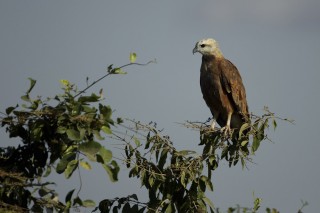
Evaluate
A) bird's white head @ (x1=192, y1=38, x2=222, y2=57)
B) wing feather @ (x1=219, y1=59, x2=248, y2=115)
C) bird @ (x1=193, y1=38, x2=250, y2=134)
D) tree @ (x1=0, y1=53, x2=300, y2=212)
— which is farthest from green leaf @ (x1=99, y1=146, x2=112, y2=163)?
bird's white head @ (x1=192, y1=38, x2=222, y2=57)

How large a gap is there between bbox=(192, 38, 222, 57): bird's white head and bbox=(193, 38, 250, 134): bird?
24 cm

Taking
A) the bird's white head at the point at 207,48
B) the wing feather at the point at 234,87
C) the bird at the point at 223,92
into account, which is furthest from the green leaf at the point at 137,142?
the bird's white head at the point at 207,48

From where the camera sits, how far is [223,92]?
866 centimetres

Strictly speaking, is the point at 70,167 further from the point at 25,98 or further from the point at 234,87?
the point at 234,87

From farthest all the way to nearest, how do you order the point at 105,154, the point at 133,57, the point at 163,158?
the point at 163,158
the point at 133,57
the point at 105,154

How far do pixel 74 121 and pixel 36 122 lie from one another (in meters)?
0.30

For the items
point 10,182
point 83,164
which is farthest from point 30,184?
point 83,164

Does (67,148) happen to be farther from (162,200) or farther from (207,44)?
(207,44)

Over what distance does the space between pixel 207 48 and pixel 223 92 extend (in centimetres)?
90

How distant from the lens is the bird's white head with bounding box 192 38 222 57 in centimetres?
916

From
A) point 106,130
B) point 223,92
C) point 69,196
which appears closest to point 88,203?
point 69,196

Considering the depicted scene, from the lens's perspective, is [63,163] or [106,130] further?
[106,130]

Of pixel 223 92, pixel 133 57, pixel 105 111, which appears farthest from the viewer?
pixel 223 92

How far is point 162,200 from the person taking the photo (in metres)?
4.94
